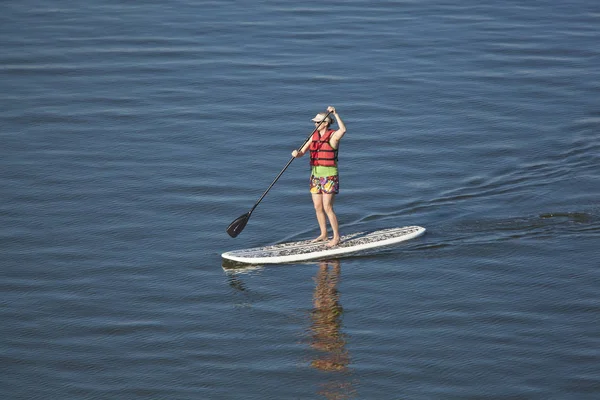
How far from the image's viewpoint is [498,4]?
92.3 ft

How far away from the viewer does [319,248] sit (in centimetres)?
1339

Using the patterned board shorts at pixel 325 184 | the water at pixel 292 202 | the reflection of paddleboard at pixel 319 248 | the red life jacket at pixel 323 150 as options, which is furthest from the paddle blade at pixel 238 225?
the red life jacket at pixel 323 150

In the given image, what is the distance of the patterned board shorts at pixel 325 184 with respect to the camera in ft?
43.6

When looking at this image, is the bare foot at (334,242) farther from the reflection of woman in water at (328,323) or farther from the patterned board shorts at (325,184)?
the patterned board shorts at (325,184)

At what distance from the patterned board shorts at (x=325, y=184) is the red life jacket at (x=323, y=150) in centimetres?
18

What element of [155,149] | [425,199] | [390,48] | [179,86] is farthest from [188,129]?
[390,48]

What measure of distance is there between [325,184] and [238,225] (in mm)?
1328

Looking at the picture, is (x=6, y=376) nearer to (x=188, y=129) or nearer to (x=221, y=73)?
(x=188, y=129)

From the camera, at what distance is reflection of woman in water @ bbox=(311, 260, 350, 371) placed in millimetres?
10642

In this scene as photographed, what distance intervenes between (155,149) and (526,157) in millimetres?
6297

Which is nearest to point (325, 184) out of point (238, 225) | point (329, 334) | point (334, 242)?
point (334, 242)

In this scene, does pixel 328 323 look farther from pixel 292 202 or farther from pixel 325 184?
pixel 292 202

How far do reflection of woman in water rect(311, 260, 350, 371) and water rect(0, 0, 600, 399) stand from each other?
3 cm

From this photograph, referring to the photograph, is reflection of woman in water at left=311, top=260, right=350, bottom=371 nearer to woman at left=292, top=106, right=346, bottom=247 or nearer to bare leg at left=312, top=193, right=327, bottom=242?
bare leg at left=312, top=193, right=327, bottom=242
